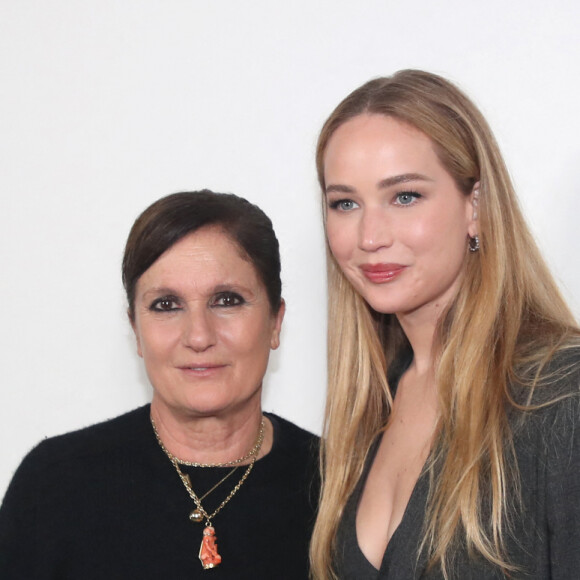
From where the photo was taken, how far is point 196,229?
7.18 ft

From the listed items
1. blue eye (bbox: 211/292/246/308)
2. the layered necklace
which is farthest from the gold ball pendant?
blue eye (bbox: 211/292/246/308)

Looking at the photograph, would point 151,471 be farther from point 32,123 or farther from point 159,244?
point 32,123

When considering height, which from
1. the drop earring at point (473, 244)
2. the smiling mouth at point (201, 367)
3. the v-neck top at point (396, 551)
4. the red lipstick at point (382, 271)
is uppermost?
the drop earring at point (473, 244)

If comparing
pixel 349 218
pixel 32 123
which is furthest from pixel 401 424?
pixel 32 123

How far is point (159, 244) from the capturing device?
2.17 m

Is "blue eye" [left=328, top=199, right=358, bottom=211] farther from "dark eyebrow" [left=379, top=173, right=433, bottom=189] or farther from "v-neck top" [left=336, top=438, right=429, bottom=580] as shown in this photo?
"v-neck top" [left=336, top=438, right=429, bottom=580]

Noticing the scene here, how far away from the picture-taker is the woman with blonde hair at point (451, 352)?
1809 millimetres

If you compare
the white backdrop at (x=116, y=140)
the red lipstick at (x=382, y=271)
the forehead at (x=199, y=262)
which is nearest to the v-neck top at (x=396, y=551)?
the red lipstick at (x=382, y=271)

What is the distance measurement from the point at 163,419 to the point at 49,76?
1337 millimetres

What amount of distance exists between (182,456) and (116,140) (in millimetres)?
1201

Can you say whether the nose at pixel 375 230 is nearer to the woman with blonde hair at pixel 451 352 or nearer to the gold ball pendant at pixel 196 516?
the woman with blonde hair at pixel 451 352

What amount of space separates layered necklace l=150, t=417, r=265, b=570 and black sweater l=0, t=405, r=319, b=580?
13 mm

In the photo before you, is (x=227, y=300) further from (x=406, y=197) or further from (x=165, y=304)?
(x=406, y=197)

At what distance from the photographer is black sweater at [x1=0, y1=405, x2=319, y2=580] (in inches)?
83.4
